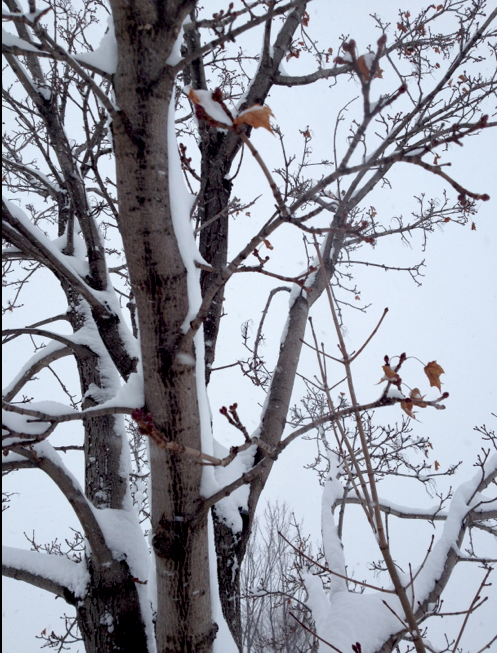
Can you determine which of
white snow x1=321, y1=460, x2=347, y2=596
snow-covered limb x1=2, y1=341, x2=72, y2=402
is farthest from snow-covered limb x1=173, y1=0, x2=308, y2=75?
white snow x1=321, y1=460, x2=347, y2=596

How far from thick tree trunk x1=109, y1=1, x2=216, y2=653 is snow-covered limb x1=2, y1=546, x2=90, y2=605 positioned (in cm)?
88

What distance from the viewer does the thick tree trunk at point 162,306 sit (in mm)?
1173

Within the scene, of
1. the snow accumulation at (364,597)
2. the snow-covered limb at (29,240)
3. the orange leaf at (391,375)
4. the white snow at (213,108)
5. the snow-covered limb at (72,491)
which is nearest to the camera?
the white snow at (213,108)

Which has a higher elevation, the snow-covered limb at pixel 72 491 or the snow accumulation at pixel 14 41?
the snow accumulation at pixel 14 41

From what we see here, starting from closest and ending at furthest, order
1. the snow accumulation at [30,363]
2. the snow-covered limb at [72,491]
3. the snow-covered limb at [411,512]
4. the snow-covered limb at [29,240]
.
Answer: the snow-covered limb at [29,240] < the snow-covered limb at [72,491] < the snow accumulation at [30,363] < the snow-covered limb at [411,512]

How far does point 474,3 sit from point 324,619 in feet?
14.7

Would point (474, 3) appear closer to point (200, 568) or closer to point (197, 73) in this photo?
point (197, 73)

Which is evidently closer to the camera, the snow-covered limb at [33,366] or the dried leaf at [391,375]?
the dried leaf at [391,375]

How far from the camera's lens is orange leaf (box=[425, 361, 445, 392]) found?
117cm

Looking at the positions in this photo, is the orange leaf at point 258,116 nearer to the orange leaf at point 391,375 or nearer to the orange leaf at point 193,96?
the orange leaf at point 193,96

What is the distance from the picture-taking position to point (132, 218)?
3.99 ft

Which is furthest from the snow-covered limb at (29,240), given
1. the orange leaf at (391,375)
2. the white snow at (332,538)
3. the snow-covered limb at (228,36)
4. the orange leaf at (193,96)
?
the white snow at (332,538)

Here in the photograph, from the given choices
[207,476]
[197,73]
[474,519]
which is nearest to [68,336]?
[207,476]

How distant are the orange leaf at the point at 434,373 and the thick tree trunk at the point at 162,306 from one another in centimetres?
74
